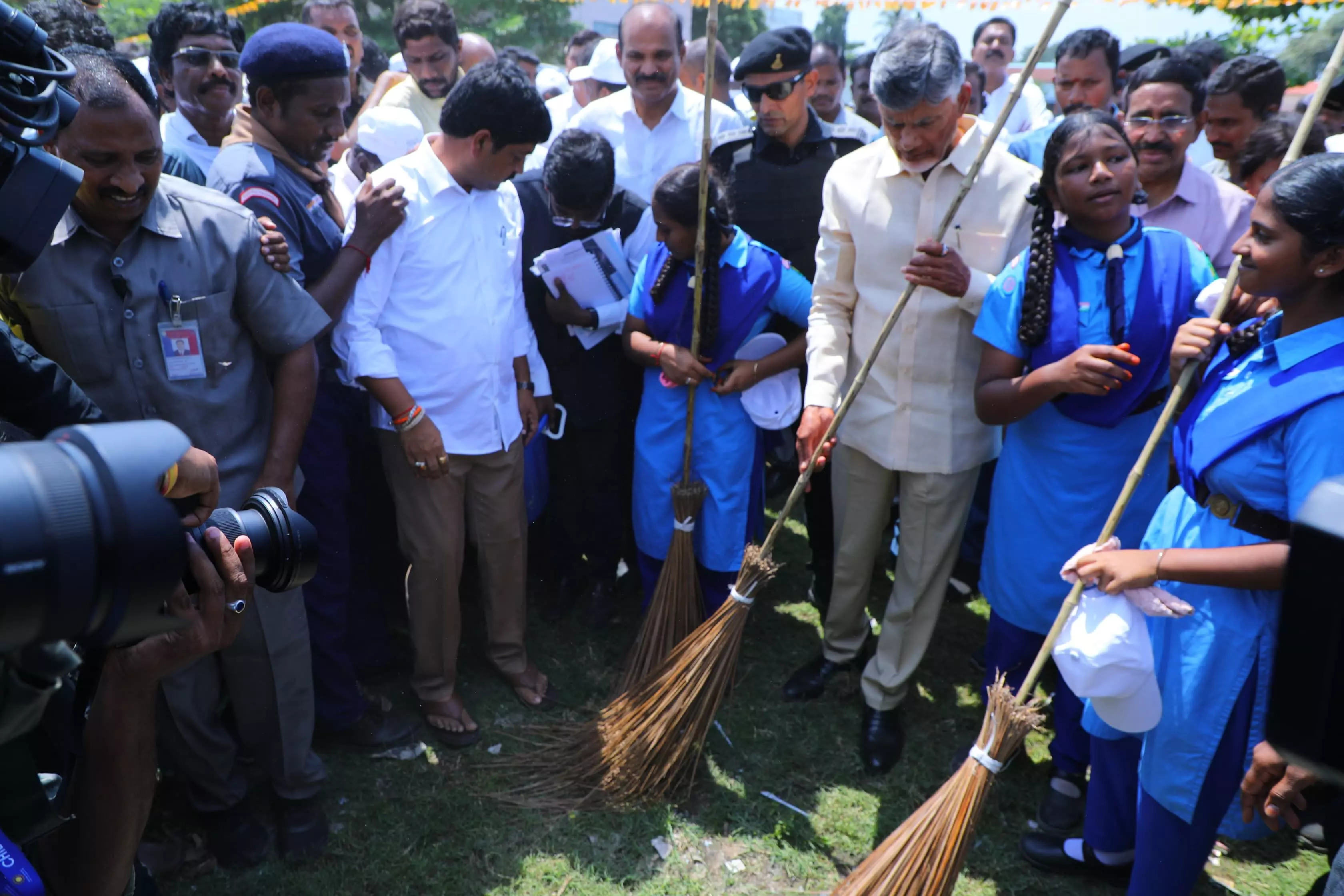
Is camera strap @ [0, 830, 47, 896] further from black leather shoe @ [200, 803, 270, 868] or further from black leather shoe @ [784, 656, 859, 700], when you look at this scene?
→ black leather shoe @ [784, 656, 859, 700]

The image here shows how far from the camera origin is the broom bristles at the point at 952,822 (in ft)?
8.26

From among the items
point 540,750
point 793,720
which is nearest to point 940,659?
point 793,720

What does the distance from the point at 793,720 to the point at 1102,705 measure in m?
1.52

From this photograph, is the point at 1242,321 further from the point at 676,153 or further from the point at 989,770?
the point at 676,153

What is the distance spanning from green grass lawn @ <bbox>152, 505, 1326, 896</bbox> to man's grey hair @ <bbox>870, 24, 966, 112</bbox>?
81.7 inches

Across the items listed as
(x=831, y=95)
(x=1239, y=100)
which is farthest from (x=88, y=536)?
(x=831, y=95)

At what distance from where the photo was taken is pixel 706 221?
3420mm

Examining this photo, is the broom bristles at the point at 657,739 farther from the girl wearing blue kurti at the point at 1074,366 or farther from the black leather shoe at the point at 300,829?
the girl wearing blue kurti at the point at 1074,366

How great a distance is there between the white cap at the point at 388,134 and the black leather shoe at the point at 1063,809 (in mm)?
3591

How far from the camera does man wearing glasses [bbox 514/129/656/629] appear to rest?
3801mm

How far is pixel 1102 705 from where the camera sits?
2.33 metres

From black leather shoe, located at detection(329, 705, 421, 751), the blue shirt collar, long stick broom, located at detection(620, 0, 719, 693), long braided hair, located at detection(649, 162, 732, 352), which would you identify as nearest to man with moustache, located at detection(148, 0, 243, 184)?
long braided hair, located at detection(649, 162, 732, 352)

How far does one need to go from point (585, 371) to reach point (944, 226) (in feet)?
5.34

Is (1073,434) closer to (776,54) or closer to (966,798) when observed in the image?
(966,798)
